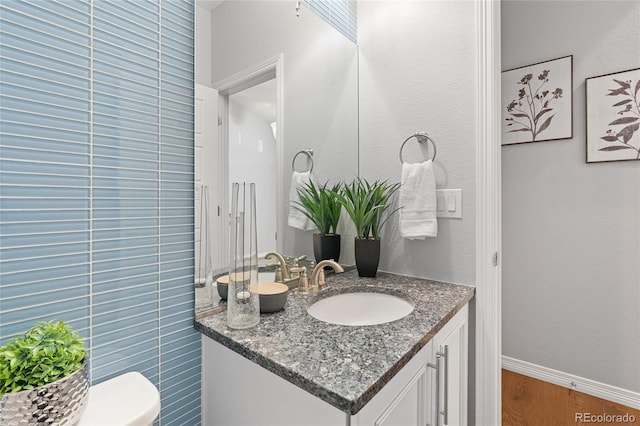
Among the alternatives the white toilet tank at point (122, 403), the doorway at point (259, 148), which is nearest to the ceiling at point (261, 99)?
the doorway at point (259, 148)

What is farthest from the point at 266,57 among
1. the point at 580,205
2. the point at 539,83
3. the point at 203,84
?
the point at 580,205

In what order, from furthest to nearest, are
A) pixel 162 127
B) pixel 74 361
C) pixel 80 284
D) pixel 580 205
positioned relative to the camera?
1. pixel 580 205
2. pixel 162 127
3. pixel 80 284
4. pixel 74 361

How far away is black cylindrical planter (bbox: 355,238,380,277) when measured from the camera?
149 cm

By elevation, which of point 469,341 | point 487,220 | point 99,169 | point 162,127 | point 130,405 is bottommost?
point 469,341

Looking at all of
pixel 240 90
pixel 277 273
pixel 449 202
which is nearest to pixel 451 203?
pixel 449 202

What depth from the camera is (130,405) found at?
27.5 inches

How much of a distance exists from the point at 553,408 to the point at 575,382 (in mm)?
285

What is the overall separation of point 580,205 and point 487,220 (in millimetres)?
1088

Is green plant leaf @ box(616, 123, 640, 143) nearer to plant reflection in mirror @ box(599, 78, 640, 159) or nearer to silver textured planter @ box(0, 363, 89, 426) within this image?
plant reflection in mirror @ box(599, 78, 640, 159)

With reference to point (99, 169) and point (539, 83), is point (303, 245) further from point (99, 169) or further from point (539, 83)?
point (539, 83)

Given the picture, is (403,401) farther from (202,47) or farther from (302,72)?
(302,72)

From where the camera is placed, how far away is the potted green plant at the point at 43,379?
55cm

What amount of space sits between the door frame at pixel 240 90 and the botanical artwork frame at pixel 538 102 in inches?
67.4

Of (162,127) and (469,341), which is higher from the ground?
(162,127)
